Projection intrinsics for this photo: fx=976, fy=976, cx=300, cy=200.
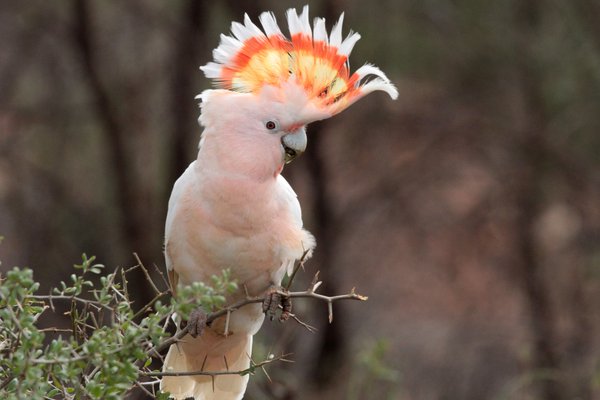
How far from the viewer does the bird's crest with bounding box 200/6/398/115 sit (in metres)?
2.46

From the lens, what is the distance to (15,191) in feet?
22.1

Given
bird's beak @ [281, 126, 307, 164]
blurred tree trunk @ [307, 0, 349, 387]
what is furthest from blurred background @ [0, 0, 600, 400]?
bird's beak @ [281, 126, 307, 164]

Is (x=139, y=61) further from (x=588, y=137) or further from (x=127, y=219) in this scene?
(x=588, y=137)

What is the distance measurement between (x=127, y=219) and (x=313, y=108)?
3.79m

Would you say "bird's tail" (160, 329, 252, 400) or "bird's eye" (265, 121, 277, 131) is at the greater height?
"bird's eye" (265, 121, 277, 131)

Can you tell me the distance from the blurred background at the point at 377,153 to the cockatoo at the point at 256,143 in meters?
2.99

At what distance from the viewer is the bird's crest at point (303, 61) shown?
246cm

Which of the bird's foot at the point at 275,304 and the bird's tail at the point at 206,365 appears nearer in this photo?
the bird's foot at the point at 275,304

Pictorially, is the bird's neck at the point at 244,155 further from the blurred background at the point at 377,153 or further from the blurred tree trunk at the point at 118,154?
the blurred tree trunk at the point at 118,154

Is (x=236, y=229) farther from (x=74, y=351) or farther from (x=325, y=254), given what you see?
(x=325, y=254)

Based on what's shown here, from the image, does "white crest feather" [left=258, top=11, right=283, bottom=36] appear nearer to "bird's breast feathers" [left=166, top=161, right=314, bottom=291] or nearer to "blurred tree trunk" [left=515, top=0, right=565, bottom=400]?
"bird's breast feathers" [left=166, top=161, right=314, bottom=291]

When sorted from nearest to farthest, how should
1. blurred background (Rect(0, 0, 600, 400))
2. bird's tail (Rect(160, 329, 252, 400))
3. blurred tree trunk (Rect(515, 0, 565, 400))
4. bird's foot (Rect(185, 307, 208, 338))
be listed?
bird's foot (Rect(185, 307, 208, 338)) → bird's tail (Rect(160, 329, 252, 400)) → blurred background (Rect(0, 0, 600, 400)) → blurred tree trunk (Rect(515, 0, 565, 400))

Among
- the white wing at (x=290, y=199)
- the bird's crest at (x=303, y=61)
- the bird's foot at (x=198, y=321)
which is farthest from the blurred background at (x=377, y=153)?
the bird's crest at (x=303, y=61)

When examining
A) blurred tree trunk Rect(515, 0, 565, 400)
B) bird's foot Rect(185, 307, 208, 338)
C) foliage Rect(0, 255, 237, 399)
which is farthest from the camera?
blurred tree trunk Rect(515, 0, 565, 400)
